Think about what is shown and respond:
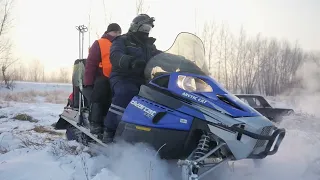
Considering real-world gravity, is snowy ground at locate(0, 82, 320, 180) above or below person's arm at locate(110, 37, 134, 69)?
below

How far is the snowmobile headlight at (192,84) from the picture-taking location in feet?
11.4

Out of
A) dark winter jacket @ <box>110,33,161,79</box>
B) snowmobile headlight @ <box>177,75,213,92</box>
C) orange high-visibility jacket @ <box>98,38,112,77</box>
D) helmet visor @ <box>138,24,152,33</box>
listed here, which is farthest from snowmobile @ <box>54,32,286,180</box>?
orange high-visibility jacket @ <box>98,38,112,77</box>

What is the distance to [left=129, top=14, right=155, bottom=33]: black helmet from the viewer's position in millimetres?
4270

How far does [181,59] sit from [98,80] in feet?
4.28

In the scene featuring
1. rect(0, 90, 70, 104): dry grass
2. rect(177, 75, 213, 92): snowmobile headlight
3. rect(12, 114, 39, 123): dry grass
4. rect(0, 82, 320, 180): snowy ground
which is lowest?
rect(0, 90, 70, 104): dry grass

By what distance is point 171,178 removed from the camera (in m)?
3.61

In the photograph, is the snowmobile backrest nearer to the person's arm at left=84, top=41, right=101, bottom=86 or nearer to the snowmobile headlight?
the person's arm at left=84, top=41, right=101, bottom=86

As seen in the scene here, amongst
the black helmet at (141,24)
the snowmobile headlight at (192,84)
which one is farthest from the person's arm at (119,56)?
the snowmobile headlight at (192,84)

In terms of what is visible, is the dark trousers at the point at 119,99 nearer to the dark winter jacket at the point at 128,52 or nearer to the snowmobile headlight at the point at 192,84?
the dark winter jacket at the point at 128,52

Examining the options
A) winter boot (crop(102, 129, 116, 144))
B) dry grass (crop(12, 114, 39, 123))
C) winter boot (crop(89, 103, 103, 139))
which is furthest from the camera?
dry grass (crop(12, 114, 39, 123))

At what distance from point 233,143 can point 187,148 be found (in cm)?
49

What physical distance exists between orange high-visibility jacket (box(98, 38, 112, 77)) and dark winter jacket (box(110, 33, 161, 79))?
47 cm

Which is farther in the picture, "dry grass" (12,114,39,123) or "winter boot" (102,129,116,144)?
"dry grass" (12,114,39,123)

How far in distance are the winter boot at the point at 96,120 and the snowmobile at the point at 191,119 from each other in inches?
23.9
